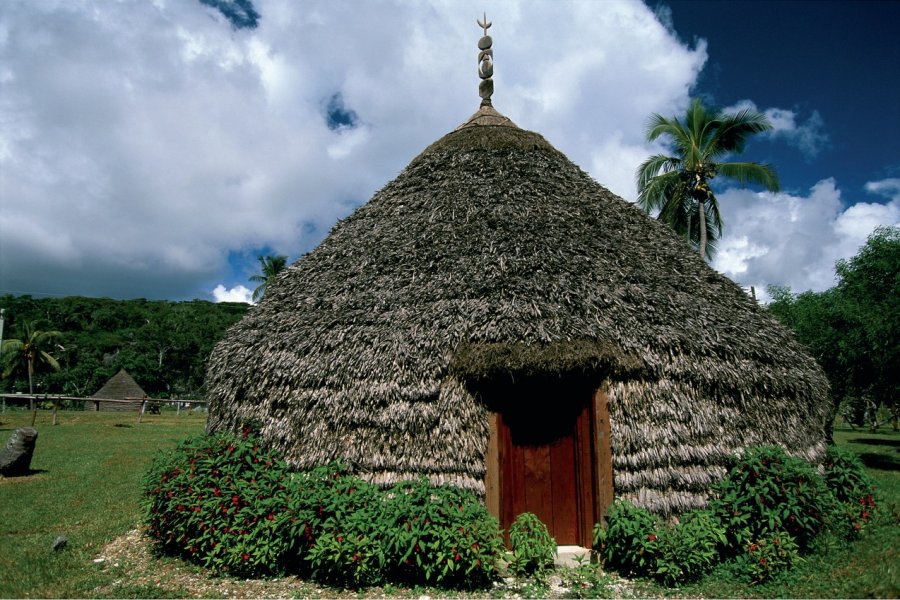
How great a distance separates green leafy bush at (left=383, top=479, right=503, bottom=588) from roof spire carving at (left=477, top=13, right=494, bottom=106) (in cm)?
917

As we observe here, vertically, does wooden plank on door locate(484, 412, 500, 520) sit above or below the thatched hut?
below

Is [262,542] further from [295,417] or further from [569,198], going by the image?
[569,198]

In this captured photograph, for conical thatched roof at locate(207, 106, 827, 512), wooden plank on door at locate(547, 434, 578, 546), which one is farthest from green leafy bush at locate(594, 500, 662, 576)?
wooden plank on door at locate(547, 434, 578, 546)

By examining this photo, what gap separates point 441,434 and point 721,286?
18.6 ft

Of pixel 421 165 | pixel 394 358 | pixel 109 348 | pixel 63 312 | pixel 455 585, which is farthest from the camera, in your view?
pixel 63 312

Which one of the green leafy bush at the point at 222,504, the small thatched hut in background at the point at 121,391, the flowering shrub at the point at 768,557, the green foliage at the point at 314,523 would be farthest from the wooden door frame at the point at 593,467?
the small thatched hut in background at the point at 121,391

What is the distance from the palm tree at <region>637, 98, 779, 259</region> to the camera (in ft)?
55.2

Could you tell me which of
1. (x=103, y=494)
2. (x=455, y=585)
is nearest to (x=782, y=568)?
(x=455, y=585)

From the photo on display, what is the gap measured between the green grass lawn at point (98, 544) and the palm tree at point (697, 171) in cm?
993

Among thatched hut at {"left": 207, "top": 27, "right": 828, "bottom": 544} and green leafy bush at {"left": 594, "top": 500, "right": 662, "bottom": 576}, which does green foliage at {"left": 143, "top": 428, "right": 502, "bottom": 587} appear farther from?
green leafy bush at {"left": 594, "top": 500, "right": 662, "bottom": 576}

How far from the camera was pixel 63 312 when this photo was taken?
59969mm

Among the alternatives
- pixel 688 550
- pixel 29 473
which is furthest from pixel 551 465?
pixel 29 473

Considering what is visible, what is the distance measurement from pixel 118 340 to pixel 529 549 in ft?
207

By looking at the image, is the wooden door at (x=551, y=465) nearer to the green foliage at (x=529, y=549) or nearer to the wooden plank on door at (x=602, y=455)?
the wooden plank on door at (x=602, y=455)
